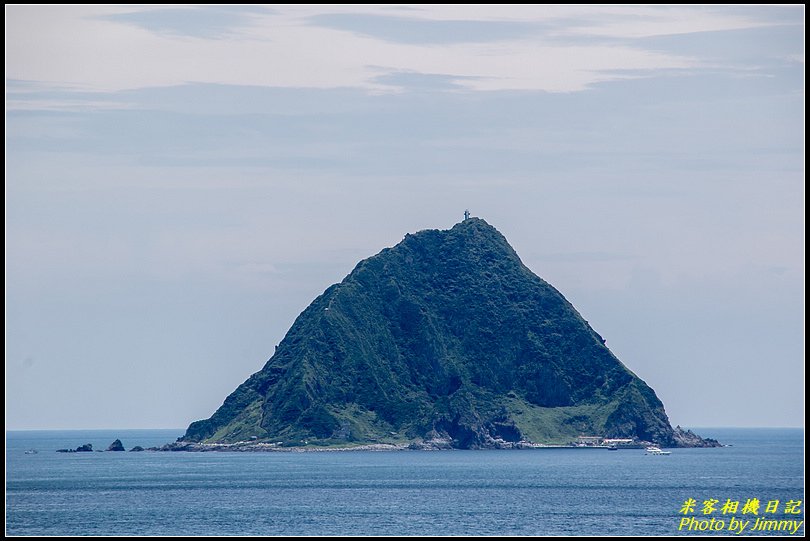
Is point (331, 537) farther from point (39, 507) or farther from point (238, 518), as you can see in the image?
point (39, 507)

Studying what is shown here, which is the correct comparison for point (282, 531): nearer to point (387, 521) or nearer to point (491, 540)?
point (387, 521)

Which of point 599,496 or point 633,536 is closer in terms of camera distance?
point 633,536

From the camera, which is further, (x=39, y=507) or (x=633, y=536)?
(x=39, y=507)

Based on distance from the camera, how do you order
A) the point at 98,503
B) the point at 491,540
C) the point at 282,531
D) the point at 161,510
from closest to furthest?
the point at 491,540, the point at 282,531, the point at 161,510, the point at 98,503

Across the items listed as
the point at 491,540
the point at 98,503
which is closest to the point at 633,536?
the point at 491,540

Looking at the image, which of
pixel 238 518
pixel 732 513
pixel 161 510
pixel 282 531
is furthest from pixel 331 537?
pixel 732 513

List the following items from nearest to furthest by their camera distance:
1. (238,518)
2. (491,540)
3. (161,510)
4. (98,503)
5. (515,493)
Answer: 1. (491,540)
2. (238,518)
3. (161,510)
4. (98,503)
5. (515,493)

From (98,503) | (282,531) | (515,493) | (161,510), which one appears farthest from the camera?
(515,493)

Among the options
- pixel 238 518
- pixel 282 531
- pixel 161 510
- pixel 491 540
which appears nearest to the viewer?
pixel 491 540
